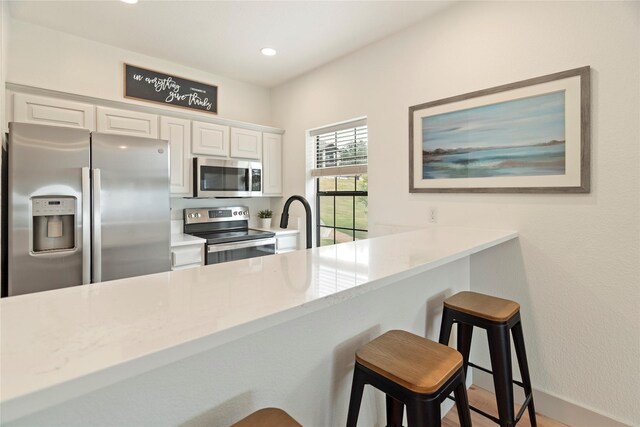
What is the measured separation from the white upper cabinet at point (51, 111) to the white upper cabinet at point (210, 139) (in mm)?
833

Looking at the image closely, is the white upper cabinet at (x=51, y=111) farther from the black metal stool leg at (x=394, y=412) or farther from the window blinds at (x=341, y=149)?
the black metal stool leg at (x=394, y=412)

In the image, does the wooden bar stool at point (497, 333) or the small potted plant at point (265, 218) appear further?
the small potted plant at point (265, 218)

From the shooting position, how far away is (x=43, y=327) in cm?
62

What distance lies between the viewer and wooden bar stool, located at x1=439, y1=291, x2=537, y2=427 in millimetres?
1447

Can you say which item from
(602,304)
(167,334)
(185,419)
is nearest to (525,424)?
(602,304)

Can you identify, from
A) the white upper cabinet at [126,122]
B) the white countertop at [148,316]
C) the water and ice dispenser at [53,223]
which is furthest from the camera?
the white upper cabinet at [126,122]

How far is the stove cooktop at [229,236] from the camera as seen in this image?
302 cm

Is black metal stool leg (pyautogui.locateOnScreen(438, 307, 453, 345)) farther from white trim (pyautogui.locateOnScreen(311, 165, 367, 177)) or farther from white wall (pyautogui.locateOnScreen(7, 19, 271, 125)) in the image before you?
white wall (pyautogui.locateOnScreen(7, 19, 271, 125))

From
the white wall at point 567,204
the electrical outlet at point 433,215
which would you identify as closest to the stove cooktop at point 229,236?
the white wall at point 567,204

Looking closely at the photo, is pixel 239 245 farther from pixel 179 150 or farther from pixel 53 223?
pixel 53 223

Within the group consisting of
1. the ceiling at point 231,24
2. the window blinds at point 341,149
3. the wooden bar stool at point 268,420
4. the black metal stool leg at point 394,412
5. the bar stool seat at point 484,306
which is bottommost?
the black metal stool leg at point 394,412

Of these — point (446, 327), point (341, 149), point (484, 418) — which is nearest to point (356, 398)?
point (446, 327)

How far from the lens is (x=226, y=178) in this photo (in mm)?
3326

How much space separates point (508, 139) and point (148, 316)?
2.18 m
